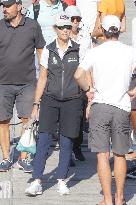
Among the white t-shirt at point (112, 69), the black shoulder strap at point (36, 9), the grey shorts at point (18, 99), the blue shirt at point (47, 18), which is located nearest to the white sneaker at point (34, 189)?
the grey shorts at point (18, 99)

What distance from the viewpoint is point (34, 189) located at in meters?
7.89

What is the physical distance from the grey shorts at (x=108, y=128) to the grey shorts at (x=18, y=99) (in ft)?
5.38

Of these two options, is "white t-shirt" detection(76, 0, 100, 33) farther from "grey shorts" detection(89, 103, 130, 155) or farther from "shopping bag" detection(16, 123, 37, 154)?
"grey shorts" detection(89, 103, 130, 155)

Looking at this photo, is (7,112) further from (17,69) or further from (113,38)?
(113,38)

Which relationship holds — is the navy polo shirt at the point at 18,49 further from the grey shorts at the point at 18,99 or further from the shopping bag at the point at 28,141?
the shopping bag at the point at 28,141

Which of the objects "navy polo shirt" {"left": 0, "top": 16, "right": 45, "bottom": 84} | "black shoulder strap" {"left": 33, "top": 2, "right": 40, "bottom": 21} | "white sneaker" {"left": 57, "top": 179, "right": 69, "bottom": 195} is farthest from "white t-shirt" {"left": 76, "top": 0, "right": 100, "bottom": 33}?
"white sneaker" {"left": 57, "top": 179, "right": 69, "bottom": 195}

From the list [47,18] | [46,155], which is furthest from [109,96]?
[47,18]

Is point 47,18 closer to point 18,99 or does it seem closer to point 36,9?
point 36,9

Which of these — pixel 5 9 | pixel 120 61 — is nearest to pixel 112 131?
pixel 120 61

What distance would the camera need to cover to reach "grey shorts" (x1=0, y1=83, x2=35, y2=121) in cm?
879

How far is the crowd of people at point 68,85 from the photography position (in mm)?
7203

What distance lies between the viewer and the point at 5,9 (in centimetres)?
860

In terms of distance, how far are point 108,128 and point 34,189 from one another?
1152mm

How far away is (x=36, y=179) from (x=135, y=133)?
148 centimetres
